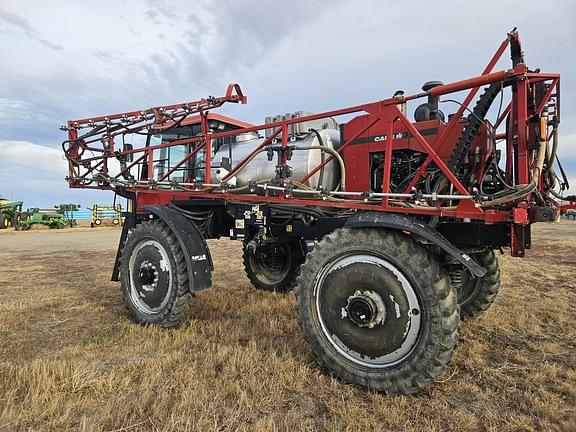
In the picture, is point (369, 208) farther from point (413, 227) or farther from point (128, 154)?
point (128, 154)

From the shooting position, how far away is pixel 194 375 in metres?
3.62

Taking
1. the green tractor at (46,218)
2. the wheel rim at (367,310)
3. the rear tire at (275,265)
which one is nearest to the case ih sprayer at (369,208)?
the wheel rim at (367,310)

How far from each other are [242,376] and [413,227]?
200 cm

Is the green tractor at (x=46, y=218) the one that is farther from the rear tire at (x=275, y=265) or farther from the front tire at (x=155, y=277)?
the front tire at (x=155, y=277)

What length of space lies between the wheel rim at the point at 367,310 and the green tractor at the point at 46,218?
1429 inches

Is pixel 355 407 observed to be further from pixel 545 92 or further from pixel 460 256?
pixel 545 92

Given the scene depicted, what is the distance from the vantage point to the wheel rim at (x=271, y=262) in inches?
288

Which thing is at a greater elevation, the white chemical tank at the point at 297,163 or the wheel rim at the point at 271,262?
the white chemical tank at the point at 297,163

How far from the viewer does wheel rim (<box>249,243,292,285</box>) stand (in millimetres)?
7312

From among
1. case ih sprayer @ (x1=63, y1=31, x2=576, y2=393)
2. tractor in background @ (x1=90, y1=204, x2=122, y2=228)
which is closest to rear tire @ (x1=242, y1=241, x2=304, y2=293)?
case ih sprayer @ (x1=63, y1=31, x2=576, y2=393)

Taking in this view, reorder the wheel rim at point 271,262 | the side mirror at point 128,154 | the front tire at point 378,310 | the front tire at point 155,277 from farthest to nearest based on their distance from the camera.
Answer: the wheel rim at point 271,262, the side mirror at point 128,154, the front tire at point 155,277, the front tire at point 378,310

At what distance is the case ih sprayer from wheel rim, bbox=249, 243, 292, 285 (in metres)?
1.56

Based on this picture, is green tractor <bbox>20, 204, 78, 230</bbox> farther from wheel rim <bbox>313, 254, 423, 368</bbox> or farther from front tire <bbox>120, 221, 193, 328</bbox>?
wheel rim <bbox>313, 254, 423, 368</bbox>

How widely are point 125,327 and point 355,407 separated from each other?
3366 mm
